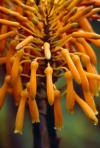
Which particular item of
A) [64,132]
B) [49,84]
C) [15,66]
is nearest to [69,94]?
[49,84]

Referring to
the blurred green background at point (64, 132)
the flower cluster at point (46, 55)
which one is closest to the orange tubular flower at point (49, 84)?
the flower cluster at point (46, 55)

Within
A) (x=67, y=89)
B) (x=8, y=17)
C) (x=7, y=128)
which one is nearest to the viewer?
(x=67, y=89)

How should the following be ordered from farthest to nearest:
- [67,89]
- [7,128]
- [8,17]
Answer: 1. [7,128]
2. [8,17]
3. [67,89]

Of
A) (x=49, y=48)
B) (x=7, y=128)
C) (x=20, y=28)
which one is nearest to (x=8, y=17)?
(x=20, y=28)

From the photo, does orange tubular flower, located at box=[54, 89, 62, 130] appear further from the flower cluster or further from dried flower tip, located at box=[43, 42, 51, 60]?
dried flower tip, located at box=[43, 42, 51, 60]

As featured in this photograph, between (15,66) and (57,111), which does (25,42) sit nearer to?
(15,66)

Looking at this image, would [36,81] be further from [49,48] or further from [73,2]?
[73,2]
